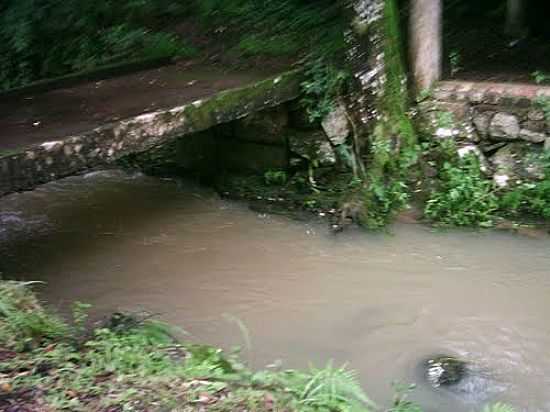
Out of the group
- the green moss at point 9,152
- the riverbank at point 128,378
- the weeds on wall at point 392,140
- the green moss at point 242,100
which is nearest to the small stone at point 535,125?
the weeds on wall at point 392,140

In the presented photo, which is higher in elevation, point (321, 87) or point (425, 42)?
point (425, 42)

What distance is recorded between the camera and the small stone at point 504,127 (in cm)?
603

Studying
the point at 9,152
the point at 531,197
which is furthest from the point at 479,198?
the point at 9,152

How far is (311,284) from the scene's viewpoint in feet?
16.6

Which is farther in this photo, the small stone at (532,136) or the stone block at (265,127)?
the stone block at (265,127)

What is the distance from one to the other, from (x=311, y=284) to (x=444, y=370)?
4.54 ft

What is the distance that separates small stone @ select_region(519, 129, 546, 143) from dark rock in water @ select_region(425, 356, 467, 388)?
2.68 m

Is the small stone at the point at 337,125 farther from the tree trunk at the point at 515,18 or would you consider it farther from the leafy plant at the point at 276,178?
the tree trunk at the point at 515,18

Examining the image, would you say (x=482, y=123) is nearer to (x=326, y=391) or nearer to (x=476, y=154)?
(x=476, y=154)

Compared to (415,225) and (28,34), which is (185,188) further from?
(28,34)

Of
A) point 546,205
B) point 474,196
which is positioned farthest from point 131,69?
point 546,205

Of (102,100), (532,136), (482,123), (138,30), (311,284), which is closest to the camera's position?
(311,284)

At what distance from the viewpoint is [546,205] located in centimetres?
571

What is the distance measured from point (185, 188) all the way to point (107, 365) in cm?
448
